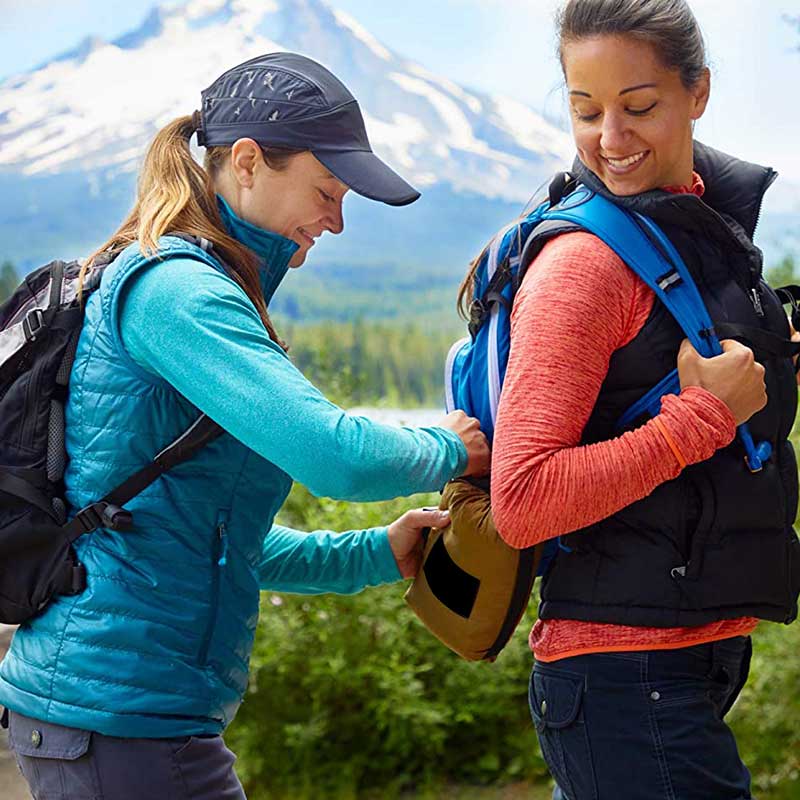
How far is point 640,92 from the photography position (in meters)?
1.69

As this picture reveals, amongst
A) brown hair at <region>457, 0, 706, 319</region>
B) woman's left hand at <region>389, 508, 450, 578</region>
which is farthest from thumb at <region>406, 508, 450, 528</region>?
brown hair at <region>457, 0, 706, 319</region>

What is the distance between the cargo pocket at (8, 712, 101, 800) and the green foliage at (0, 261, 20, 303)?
4.57 m

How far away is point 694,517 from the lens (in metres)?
1.70

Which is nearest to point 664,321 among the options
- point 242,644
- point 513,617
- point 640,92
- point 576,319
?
point 576,319

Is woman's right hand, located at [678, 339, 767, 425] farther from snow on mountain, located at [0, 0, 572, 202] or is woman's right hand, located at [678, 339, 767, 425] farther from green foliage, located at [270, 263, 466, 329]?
snow on mountain, located at [0, 0, 572, 202]

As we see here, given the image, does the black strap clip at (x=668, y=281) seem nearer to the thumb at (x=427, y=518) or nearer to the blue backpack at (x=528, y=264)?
the blue backpack at (x=528, y=264)

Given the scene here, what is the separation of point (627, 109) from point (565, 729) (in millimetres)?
872

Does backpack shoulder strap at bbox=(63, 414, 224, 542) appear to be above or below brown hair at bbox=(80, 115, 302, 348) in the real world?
below

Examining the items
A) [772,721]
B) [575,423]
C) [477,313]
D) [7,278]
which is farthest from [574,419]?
[7,278]

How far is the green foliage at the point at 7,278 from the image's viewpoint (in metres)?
6.10

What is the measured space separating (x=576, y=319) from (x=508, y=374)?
120 mm

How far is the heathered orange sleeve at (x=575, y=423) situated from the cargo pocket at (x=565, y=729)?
24 centimetres

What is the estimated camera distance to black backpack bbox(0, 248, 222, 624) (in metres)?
1.71

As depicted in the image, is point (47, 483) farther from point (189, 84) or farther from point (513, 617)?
point (189, 84)
